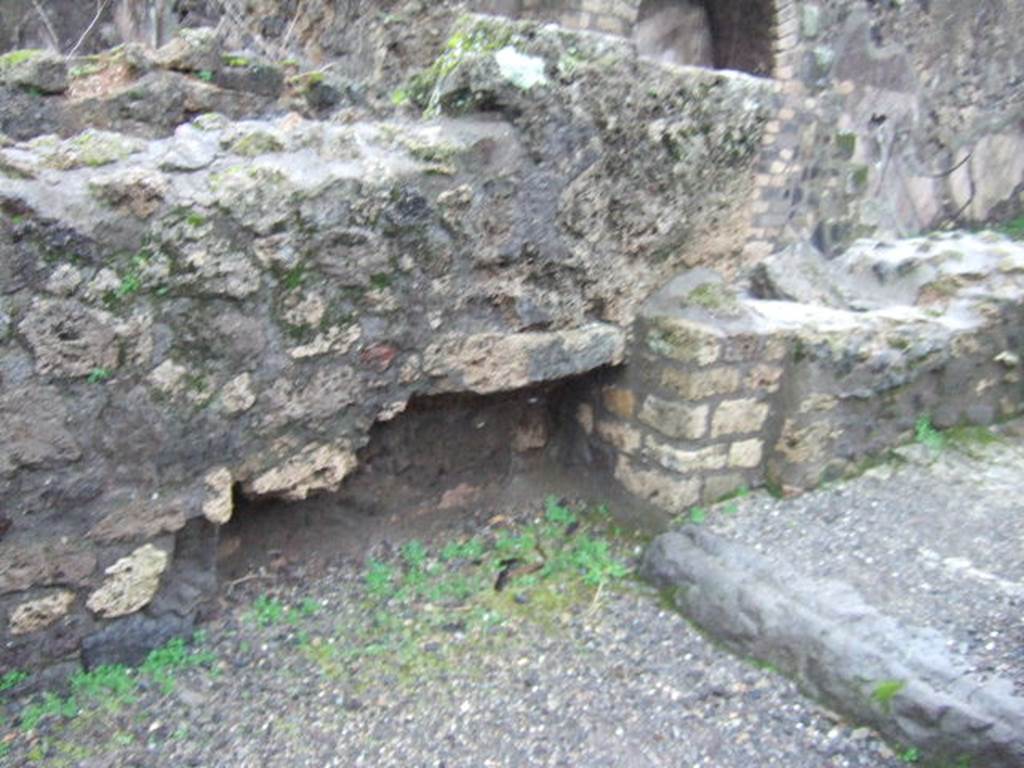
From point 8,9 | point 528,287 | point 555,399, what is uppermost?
point 8,9

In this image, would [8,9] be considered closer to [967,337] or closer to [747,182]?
[747,182]

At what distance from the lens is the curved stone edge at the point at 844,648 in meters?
1.94

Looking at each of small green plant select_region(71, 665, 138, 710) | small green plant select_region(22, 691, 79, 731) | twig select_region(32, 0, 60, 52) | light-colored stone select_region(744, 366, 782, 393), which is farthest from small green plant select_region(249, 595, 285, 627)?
twig select_region(32, 0, 60, 52)

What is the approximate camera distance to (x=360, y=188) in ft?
7.18

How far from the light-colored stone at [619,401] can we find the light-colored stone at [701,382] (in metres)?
0.16

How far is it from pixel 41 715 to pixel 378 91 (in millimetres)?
2378

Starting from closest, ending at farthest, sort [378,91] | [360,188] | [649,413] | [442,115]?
[360,188] < [442,115] < [649,413] < [378,91]

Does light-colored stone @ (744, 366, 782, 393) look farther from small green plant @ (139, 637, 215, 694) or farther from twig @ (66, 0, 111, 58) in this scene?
twig @ (66, 0, 111, 58)

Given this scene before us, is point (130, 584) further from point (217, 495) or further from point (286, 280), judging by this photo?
point (286, 280)

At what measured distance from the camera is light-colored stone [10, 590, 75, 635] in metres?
1.96

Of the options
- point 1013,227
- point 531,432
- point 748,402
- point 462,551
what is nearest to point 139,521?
point 462,551

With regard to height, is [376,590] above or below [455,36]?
below

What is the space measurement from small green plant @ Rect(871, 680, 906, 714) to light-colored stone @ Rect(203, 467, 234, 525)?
5.25 ft

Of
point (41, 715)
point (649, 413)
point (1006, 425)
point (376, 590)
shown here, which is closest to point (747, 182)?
point (649, 413)
